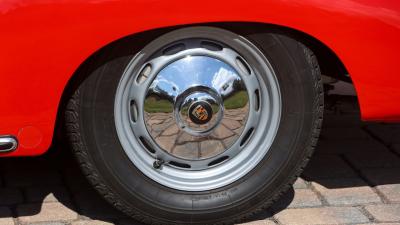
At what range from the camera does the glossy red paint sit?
3.00 meters

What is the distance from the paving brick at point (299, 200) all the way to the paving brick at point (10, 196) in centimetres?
120

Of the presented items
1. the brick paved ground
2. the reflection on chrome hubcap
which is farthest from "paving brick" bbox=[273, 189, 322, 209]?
the reflection on chrome hubcap

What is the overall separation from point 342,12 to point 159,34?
73 centimetres

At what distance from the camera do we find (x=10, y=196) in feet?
12.5

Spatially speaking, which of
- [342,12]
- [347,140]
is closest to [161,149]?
[342,12]

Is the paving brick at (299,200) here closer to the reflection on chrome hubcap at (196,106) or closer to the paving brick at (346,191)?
the paving brick at (346,191)

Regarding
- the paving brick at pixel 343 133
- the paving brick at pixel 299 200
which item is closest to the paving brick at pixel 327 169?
the paving brick at pixel 299 200

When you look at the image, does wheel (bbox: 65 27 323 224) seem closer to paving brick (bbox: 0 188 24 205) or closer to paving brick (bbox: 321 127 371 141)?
paving brick (bbox: 0 188 24 205)

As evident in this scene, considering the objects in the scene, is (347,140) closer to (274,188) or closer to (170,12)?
(274,188)

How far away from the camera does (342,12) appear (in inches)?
125

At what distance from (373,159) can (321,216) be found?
81 cm

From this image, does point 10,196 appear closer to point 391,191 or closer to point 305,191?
point 305,191

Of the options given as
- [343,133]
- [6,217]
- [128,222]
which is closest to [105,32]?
[128,222]

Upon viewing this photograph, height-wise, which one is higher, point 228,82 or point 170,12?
point 170,12
